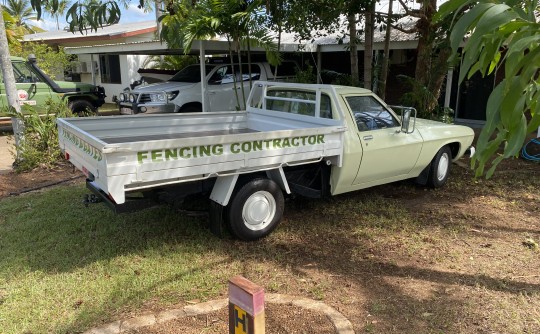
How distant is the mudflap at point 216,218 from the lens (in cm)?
441

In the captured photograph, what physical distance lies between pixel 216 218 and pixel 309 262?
40.1 inches

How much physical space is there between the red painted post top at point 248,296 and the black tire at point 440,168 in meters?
4.95

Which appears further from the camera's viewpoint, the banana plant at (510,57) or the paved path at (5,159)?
the paved path at (5,159)

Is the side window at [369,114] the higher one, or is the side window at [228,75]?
the side window at [228,75]

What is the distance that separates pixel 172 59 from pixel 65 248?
13.2 m

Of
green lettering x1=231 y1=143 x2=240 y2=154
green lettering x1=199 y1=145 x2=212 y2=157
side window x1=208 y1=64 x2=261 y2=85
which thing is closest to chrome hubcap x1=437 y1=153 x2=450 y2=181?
green lettering x1=231 y1=143 x2=240 y2=154

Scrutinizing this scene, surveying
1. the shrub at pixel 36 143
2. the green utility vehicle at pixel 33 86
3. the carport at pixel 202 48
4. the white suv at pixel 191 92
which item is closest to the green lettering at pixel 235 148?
the shrub at pixel 36 143

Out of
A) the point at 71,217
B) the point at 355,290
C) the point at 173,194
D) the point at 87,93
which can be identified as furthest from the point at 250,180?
the point at 87,93

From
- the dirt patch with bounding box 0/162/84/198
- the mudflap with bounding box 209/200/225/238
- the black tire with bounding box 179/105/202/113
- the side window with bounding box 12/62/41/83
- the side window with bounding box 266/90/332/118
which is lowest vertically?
the dirt patch with bounding box 0/162/84/198

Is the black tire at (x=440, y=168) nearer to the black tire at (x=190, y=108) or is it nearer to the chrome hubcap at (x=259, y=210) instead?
the chrome hubcap at (x=259, y=210)

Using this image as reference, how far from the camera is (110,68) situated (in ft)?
69.0

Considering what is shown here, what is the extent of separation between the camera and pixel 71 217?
17.5 ft

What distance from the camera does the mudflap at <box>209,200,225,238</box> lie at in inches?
173

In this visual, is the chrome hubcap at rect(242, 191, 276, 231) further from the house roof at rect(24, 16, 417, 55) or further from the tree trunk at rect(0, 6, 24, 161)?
the house roof at rect(24, 16, 417, 55)
